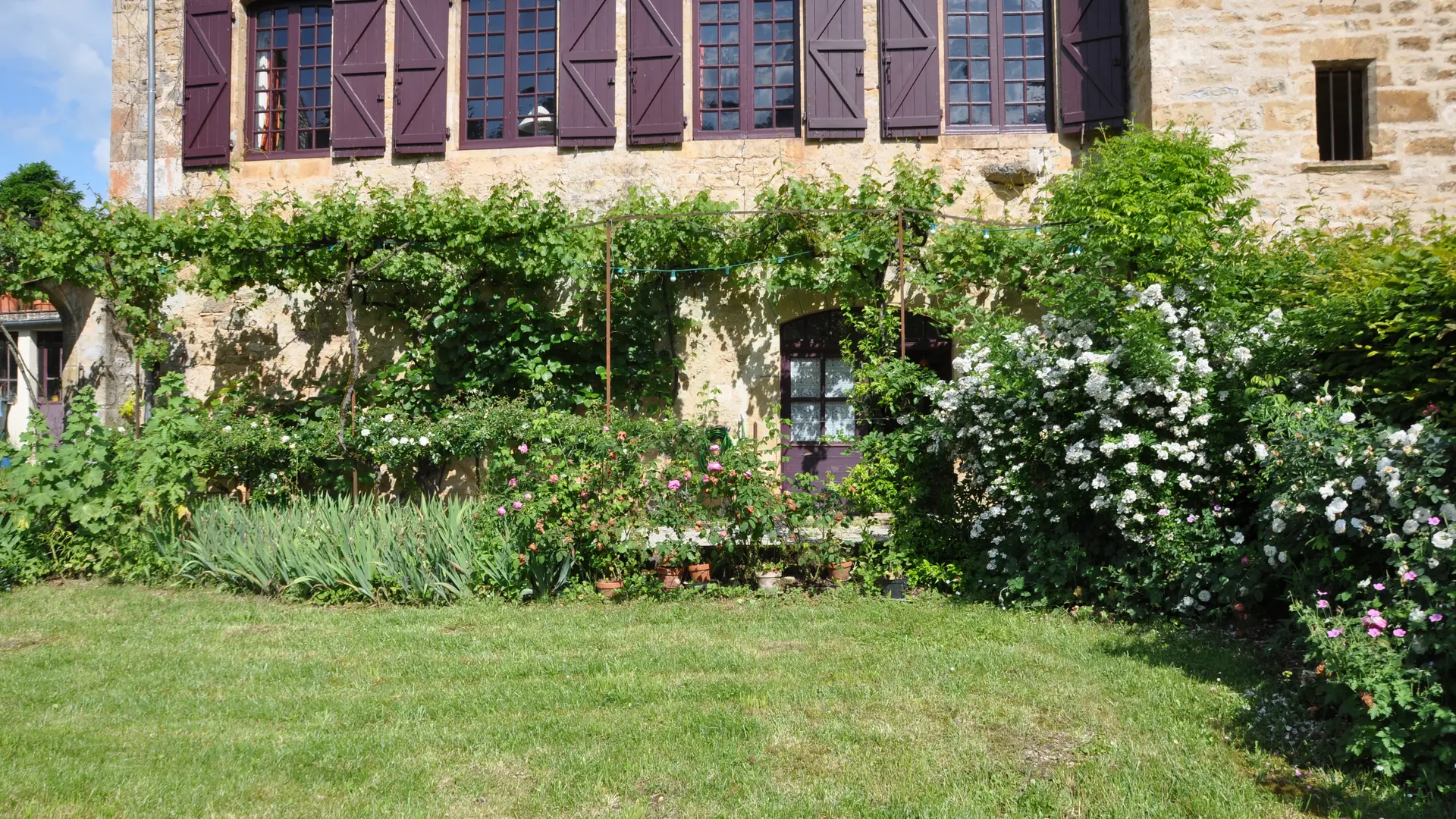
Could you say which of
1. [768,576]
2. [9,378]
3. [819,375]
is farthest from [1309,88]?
[9,378]

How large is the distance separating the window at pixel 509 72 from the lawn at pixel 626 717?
5.43 m

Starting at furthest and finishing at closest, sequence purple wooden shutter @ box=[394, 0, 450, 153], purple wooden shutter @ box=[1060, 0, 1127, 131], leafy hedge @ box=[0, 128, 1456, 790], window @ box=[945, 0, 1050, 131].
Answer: purple wooden shutter @ box=[394, 0, 450, 153] → window @ box=[945, 0, 1050, 131] → purple wooden shutter @ box=[1060, 0, 1127, 131] → leafy hedge @ box=[0, 128, 1456, 790]

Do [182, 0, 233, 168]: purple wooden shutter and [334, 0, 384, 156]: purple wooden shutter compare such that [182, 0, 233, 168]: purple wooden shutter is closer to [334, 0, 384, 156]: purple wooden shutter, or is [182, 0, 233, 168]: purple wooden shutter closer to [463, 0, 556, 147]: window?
[334, 0, 384, 156]: purple wooden shutter

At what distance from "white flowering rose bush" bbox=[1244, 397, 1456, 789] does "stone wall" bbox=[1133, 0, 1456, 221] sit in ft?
15.7

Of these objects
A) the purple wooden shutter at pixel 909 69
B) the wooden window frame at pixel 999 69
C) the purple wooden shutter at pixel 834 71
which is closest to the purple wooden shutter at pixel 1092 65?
the wooden window frame at pixel 999 69

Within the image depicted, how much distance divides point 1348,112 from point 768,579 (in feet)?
21.3

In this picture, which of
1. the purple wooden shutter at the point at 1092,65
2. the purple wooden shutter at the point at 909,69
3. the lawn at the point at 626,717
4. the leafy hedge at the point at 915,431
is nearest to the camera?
the lawn at the point at 626,717

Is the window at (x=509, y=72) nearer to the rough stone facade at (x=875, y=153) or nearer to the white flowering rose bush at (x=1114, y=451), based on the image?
the rough stone facade at (x=875, y=153)

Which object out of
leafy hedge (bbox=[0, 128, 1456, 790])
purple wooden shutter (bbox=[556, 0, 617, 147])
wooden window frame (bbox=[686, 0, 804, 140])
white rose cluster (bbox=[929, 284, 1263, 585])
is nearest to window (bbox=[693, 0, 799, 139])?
wooden window frame (bbox=[686, 0, 804, 140])

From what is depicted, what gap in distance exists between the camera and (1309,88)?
825cm

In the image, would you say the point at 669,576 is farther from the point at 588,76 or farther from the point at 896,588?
the point at 588,76

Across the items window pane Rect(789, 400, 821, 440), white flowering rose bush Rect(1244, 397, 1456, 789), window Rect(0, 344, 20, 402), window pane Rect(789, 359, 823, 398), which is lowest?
white flowering rose bush Rect(1244, 397, 1456, 789)

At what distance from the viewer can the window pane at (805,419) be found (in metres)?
9.23

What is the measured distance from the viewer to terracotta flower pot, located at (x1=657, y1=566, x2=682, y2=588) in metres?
6.34
